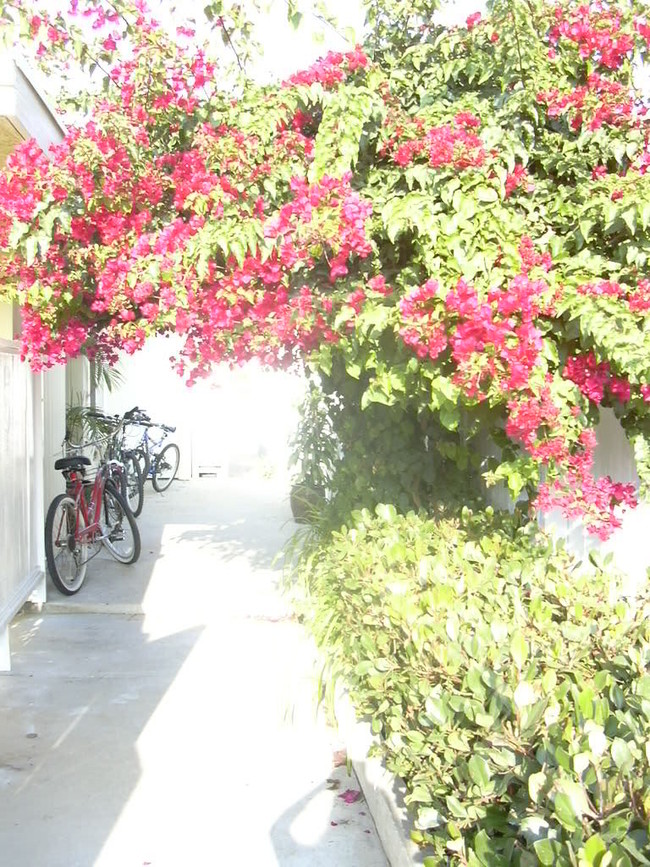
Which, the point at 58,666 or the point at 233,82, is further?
the point at 58,666

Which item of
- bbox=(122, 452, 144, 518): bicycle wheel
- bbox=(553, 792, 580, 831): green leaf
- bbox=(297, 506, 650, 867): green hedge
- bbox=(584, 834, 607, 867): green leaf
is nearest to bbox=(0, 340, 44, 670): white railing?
bbox=(297, 506, 650, 867): green hedge

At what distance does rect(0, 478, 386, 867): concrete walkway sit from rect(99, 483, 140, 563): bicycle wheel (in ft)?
1.39

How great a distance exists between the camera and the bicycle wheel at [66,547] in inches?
253

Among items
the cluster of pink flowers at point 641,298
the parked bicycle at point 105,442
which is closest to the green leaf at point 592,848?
the cluster of pink flowers at point 641,298

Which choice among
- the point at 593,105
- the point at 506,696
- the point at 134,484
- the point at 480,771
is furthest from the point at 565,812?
the point at 134,484

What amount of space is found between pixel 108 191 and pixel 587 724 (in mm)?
3216

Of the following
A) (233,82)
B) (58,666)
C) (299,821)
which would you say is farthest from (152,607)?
(233,82)

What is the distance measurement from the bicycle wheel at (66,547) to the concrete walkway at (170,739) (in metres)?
0.13

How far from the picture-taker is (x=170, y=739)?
4.14 metres

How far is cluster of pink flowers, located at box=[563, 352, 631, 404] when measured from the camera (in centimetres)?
367

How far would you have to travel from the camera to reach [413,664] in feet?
9.11

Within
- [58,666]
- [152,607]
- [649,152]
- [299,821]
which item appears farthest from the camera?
[152,607]

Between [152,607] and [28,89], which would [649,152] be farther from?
[152,607]

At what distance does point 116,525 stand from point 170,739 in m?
3.55
